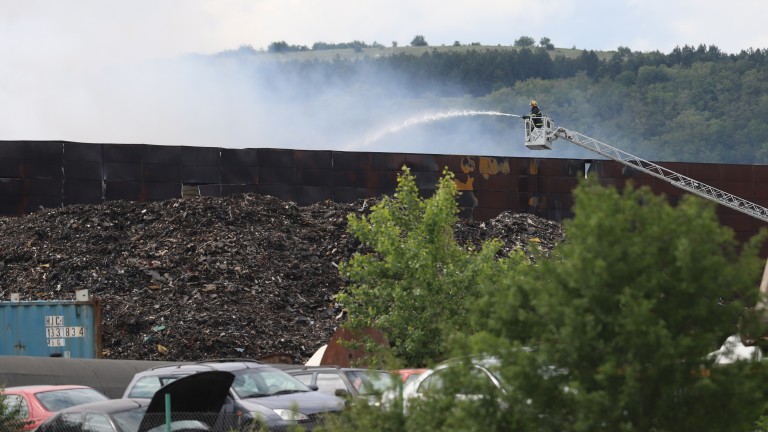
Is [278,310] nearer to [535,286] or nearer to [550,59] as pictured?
[535,286]

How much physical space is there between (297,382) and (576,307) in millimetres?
8904

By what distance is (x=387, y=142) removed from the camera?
248 ft

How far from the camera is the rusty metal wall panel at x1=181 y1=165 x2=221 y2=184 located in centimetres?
4072

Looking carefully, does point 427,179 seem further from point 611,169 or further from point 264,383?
point 264,383

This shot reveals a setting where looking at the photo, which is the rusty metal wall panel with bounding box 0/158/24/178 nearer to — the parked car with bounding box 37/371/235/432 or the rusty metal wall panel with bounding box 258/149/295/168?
the rusty metal wall panel with bounding box 258/149/295/168

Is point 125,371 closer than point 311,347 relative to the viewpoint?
Yes

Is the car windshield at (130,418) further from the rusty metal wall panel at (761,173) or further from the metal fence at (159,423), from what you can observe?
the rusty metal wall panel at (761,173)

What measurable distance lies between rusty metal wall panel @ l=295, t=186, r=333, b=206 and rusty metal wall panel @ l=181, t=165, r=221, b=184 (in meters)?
2.79

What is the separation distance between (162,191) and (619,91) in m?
130

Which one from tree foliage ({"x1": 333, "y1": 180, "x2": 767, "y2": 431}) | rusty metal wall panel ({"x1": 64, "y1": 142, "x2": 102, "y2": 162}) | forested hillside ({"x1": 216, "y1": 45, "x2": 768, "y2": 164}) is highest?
tree foliage ({"x1": 333, "y1": 180, "x2": 767, "y2": 431})

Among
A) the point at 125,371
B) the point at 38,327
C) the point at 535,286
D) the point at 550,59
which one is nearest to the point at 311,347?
the point at 38,327

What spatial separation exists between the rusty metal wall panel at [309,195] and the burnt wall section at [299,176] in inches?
1.3

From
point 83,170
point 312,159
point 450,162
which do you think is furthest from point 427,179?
point 83,170

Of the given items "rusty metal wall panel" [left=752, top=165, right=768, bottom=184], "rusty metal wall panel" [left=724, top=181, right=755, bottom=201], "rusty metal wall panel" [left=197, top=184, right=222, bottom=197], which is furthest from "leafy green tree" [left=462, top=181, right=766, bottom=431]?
"rusty metal wall panel" [left=752, top=165, right=768, bottom=184]
